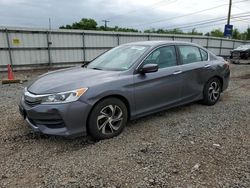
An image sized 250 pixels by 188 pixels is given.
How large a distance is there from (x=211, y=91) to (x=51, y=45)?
31.4 ft

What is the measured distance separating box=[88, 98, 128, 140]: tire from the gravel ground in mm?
136

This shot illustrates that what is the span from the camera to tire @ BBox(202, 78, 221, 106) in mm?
5398

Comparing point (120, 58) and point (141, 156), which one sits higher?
point (120, 58)

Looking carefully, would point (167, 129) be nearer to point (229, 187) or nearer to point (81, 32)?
point (229, 187)

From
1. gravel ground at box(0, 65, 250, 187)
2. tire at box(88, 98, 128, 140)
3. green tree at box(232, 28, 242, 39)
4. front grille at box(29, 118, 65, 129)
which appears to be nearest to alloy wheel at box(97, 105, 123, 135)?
tire at box(88, 98, 128, 140)

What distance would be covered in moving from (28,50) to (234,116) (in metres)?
10.4

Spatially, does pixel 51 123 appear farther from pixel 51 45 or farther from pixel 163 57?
pixel 51 45

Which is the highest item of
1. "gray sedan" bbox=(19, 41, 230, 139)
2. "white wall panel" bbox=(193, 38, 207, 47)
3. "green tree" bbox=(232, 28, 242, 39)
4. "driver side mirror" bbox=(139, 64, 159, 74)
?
"green tree" bbox=(232, 28, 242, 39)

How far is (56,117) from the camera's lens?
3.24 meters

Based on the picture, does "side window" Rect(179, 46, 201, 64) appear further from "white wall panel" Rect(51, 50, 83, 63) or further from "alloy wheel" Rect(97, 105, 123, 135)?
"white wall panel" Rect(51, 50, 83, 63)

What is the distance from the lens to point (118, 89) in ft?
12.1

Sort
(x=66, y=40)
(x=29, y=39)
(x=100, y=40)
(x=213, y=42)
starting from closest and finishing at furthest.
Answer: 1. (x=29, y=39)
2. (x=66, y=40)
3. (x=100, y=40)
4. (x=213, y=42)

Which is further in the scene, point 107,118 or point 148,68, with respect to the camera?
point 148,68

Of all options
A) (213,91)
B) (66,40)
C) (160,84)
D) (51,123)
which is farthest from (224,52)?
(51,123)
